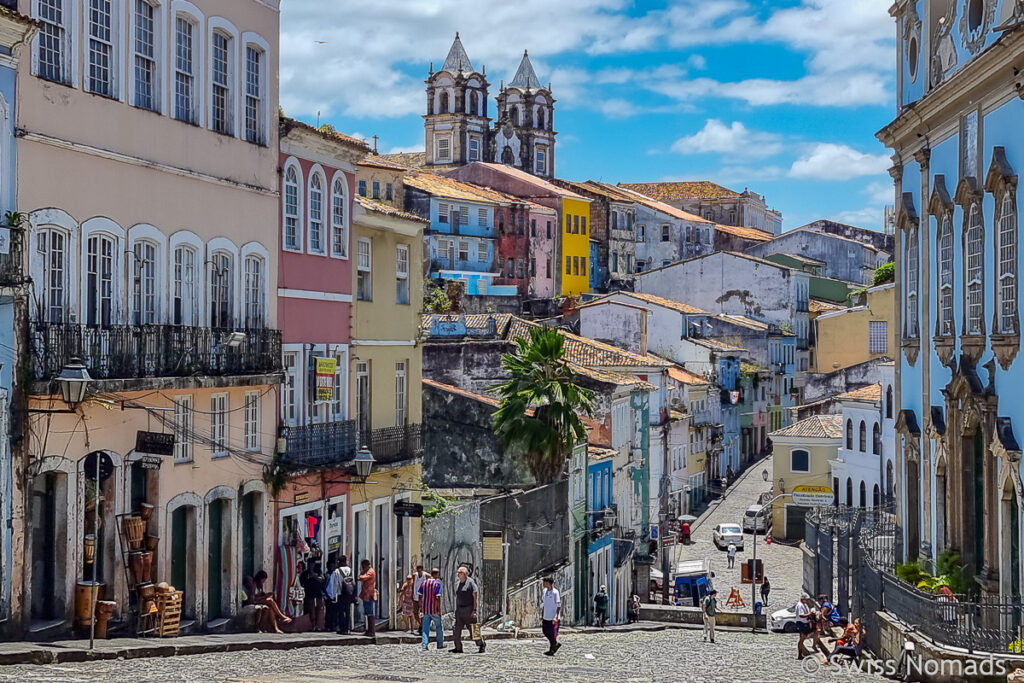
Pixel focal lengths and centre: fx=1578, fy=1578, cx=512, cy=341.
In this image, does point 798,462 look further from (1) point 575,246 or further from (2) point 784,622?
(1) point 575,246

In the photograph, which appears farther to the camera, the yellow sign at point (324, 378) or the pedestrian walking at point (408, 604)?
the yellow sign at point (324, 378)

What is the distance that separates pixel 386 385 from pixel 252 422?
6.25 meters

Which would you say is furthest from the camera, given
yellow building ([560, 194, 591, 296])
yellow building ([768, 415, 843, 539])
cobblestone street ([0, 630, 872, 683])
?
yellow building ([560, 194, 591, 296])

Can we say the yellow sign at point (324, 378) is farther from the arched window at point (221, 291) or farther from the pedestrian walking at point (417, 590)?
the pedestrian walking at point (417, 590)

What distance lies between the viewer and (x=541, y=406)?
41.2 m

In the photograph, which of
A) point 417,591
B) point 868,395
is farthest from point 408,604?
point 868,395

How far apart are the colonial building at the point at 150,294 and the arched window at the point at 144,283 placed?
0.11 ft

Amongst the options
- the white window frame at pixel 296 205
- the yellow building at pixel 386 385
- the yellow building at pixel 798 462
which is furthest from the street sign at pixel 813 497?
the white window frame at pixel 296 205

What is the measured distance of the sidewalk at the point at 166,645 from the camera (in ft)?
55.7

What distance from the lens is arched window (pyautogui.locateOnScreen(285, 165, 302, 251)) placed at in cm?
2750

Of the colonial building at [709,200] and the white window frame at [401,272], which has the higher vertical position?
the colonial building at [709,200]

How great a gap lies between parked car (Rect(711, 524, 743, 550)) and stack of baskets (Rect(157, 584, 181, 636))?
41.1 m

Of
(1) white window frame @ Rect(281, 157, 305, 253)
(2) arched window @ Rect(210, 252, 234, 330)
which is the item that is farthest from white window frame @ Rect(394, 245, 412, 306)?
(2) arched window @ Rect(210, 252, 234, 330)

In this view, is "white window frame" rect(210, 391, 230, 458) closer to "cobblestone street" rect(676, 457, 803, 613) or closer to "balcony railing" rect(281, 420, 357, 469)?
"balcony railing" rect(281, 420, 357, 469)
